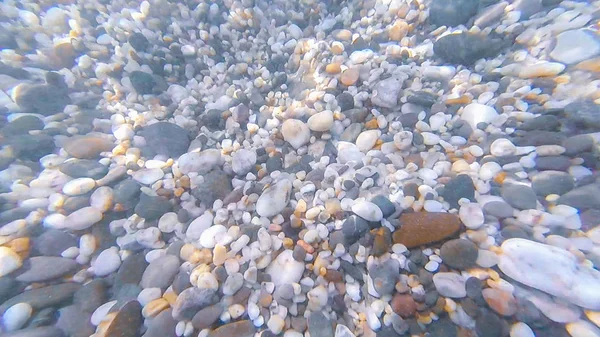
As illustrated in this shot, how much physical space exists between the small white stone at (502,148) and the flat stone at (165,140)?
2021 mm

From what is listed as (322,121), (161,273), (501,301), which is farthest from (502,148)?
(161,273)

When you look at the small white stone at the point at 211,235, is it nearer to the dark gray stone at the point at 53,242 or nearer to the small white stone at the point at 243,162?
the small white stone at the point at 243,162

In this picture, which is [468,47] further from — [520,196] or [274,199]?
[274,199]

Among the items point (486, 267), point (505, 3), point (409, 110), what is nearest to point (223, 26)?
point (409, 110)

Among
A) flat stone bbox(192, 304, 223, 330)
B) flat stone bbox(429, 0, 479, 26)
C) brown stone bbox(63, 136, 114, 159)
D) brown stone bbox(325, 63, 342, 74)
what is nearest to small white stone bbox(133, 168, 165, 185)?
brown stone bbox(63, 136, 114, 159)

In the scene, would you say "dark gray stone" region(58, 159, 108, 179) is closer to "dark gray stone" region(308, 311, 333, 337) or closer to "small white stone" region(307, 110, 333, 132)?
"small white stone" region(307, 110, 333, 132)

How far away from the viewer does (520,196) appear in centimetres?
147

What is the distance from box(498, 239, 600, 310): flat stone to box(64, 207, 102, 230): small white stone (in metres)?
2.17

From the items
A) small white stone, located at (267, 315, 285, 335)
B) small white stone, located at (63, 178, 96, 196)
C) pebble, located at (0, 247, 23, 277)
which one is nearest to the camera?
small white stone, located at (267, 315, 285, 335)

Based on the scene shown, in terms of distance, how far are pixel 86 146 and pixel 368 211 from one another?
198cm

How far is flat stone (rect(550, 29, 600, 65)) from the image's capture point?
176 cm

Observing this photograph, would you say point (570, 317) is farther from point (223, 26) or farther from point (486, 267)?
point (223, 26)

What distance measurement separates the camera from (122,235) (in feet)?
5.91

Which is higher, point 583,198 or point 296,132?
point 296,132
